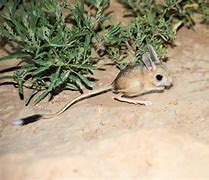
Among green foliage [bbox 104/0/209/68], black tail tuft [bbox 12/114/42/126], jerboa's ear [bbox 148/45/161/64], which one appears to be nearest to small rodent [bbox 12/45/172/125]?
jerboa's ear [bbox 148/45/161/64]

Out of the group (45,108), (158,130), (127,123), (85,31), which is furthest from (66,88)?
(158,130)

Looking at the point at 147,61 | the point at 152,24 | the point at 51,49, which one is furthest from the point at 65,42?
the point at 152,24

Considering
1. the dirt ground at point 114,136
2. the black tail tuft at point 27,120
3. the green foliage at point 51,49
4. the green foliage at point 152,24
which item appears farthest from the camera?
the green foliage at point 152,24

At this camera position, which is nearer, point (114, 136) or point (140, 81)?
point (114, 136)

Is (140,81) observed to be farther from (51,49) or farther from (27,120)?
(27,120)

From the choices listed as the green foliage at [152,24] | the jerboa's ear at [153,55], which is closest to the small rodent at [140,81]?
the jerboa's ear at [153,55]

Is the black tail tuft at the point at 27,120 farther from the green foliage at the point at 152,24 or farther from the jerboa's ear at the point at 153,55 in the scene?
the jerboa's ear at the point at 153,55

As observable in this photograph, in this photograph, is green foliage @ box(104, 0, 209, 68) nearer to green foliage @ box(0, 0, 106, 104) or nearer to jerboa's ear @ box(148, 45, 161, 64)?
jerboa's ear @ box(148, 45, 161, 64)
